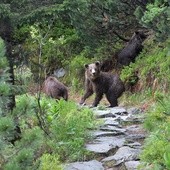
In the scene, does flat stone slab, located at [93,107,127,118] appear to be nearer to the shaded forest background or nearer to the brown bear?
the shaded forest background

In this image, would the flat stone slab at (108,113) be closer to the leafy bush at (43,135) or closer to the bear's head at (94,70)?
the leafy bush at (43,135)

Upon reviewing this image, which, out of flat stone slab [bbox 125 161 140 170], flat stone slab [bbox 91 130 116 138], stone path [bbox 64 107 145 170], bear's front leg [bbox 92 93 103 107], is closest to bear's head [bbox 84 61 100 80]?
bear's front leg [bbox 92 93 103 107]

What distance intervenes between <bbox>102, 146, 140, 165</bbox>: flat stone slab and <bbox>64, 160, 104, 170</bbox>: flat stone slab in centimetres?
26

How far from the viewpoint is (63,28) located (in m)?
22.2

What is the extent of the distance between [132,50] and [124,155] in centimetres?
898

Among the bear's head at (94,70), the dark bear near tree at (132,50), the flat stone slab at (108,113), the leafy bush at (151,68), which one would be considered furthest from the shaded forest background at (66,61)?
the bear's head at (94,70)

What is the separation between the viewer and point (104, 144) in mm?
9781

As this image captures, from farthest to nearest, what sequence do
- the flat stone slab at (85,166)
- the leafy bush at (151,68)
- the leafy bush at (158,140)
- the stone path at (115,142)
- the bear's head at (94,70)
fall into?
the bear's head at (94,70)
the leafy bush at (151,68)
the stone path at (115,142)
the flat stone slab at (85,166)
the leafy bush at (158,140)

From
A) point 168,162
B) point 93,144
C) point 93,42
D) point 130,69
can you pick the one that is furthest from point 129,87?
point 168,162

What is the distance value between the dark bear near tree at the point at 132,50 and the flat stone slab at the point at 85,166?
8.91 meters

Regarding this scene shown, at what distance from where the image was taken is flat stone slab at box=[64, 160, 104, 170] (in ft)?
27.9

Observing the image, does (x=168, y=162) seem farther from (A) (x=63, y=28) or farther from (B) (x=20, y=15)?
(A) (x=63, y=28)

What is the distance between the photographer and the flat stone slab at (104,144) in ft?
31.0

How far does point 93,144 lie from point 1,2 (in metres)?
3.12
